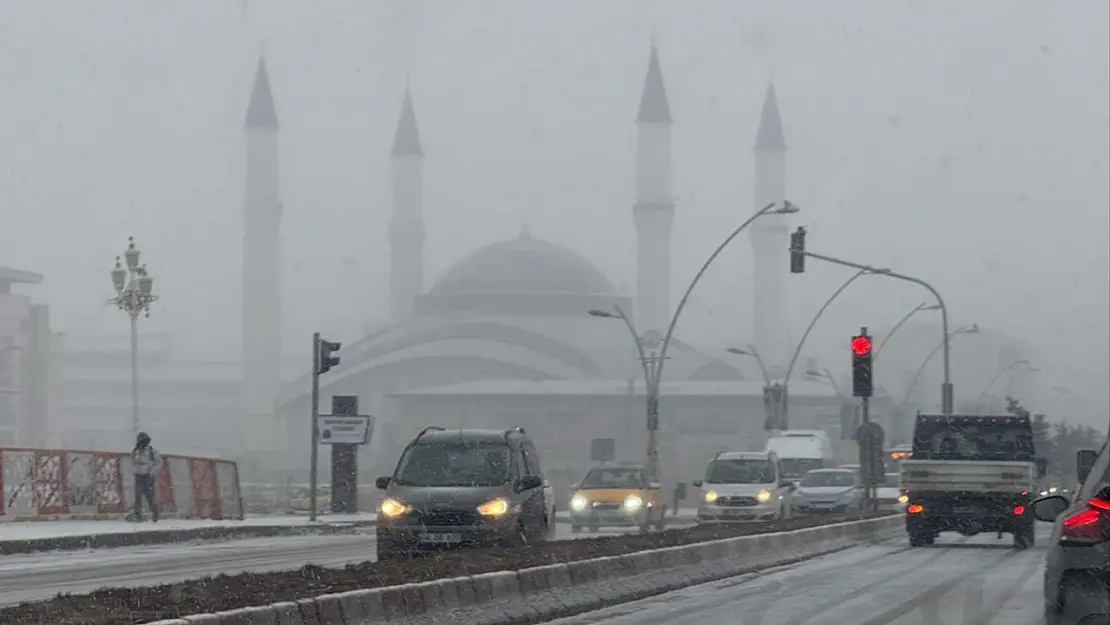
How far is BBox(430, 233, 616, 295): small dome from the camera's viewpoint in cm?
15800

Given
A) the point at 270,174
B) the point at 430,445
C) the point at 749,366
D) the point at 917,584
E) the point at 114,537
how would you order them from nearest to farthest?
the point at 917,584 → the point at 430,445 → the point at 114,537 → the point at 270,174 → the point at 749,366

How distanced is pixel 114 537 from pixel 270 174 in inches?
4342

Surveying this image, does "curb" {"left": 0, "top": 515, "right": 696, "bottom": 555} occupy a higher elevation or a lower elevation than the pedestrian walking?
lower

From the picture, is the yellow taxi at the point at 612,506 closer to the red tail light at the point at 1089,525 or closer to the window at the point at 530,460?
the window at the point at 530,460

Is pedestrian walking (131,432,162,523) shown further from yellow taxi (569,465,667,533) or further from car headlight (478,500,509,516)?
car headlight (478,500,509,516)

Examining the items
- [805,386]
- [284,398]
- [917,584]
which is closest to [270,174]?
[284,398]

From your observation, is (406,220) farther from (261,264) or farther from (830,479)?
(830,479)

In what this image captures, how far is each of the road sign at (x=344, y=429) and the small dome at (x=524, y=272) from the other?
4674 inches

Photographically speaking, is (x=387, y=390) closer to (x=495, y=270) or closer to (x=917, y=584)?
(x=495, y=270)

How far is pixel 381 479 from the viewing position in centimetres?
1983

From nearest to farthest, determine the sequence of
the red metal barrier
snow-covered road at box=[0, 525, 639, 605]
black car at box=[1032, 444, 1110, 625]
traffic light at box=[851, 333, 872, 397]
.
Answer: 1. black car at box=[1032, 444, 1110, 625]
2. snow-covered road at box=[0, 525, 639, 605]
3. the red metal barrier
4. traffic light at box=[851, 333, 872, 397]

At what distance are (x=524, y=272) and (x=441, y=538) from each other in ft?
459

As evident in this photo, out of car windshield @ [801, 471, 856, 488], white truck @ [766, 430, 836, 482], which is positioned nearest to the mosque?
white truck @ [766, 430, 836, 482]

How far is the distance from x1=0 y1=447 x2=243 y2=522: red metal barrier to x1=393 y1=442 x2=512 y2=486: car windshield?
33.6 ft
